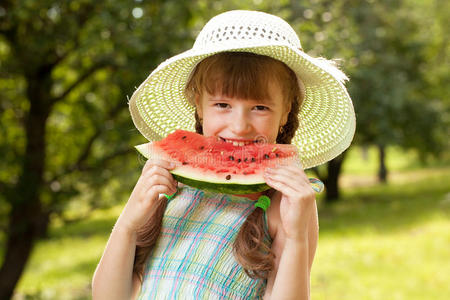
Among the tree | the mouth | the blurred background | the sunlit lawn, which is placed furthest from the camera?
the sunlit lawn

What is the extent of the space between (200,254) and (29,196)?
482cm

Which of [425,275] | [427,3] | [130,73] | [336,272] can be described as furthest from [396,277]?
[427,3]

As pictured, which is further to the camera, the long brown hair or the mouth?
the mouth

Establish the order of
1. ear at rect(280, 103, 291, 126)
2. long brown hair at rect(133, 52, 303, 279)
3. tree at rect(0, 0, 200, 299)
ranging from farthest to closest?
tree at rect(0, 0, 200, 299), ear at rect(280, 103, 291, 126), long brown hair at rect(133, 52, 303, 279)

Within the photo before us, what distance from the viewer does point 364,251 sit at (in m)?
11.5

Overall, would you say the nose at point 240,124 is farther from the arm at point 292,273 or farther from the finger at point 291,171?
the arm at point 292,273

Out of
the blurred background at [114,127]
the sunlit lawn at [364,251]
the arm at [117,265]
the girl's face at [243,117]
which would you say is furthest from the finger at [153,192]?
the sunlit lawn at [364,251]

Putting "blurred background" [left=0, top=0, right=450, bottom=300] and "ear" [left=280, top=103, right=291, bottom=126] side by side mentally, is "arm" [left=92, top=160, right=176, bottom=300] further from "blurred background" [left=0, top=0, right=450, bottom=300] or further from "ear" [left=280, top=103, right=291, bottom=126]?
"blurred background" [left=0, top=0, right=450, bottom=300]

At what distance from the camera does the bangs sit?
1.92 m

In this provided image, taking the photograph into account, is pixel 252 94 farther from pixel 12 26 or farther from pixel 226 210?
pixel 12 26

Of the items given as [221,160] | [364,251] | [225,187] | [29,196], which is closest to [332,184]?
[364,251]

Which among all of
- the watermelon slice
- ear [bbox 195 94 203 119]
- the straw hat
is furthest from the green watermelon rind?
the straw hat

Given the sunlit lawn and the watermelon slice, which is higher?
the watermelon slice

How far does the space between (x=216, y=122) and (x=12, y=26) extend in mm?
4607
